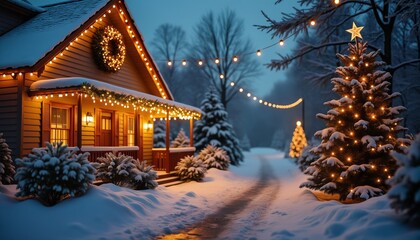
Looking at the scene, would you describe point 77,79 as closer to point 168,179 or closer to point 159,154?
point 168,179

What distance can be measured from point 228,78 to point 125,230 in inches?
1167

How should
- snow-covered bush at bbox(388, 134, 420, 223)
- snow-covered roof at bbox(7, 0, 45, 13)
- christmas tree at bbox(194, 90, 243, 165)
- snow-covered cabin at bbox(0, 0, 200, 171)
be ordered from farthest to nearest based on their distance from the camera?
christmas tree at bbox(194, 90, 243, 165) → snow-covered roof at bbox(7, 0, 45, 13) → snow-covered cabin at bbox(0, 0, 200, 171) → snow-covered bush at bbox(388, 134, 420, 223)

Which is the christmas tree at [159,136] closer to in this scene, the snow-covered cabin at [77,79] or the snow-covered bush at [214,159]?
the snow-covered bush at [214,159]

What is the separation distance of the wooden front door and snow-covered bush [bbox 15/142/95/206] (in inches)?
284

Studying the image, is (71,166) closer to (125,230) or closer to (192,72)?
(125,230)

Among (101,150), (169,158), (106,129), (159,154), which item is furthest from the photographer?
(159,154)

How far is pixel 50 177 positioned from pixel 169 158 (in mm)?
8850

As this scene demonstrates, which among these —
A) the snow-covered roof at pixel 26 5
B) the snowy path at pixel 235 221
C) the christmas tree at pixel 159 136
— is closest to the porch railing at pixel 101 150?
the snowy path at pixel 235 221

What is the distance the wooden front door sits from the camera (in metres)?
16.1

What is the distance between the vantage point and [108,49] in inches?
626

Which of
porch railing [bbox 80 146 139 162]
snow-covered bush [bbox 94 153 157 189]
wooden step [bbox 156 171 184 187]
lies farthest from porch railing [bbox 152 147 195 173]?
snow-covered bush [bbox 94 153 157 189]

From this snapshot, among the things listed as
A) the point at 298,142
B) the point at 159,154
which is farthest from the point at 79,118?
the point at 298,142

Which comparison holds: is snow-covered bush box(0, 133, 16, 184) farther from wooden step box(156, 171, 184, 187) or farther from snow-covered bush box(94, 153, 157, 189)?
A: wooden step box(156, 171, 184, 187)

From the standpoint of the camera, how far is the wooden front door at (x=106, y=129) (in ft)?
52.9
